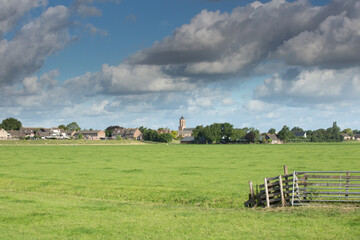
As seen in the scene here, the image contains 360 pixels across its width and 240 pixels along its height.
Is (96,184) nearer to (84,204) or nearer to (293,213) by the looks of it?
(84,204)

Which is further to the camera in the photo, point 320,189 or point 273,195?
point 320,189

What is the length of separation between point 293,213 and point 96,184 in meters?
21.3

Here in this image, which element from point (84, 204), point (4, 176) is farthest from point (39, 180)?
point (84, 204)

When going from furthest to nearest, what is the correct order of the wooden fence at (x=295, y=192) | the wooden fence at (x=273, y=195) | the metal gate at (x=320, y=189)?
the wooden fence at (x=273, y=195) < the wooden fence at (x=295, y=192) < the metal gate at (x=320, y=189)

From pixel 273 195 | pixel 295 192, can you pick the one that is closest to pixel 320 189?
pixel 295 192

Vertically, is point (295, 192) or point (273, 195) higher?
point (295, 192)

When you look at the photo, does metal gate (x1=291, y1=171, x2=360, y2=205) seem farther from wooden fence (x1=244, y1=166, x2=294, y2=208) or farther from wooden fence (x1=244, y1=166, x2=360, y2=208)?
wooden fence (x1=244, y1=166, x2=294, y2=208)

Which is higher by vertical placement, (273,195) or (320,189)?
(320,189)

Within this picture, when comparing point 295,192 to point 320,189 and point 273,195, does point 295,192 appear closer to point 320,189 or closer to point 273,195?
point 273,195

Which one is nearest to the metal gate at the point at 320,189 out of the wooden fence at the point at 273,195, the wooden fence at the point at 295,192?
the wooden fence at the point at 295,192

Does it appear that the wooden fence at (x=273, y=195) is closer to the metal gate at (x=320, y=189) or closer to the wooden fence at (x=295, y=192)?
the wooden fence at (x=295, y=192)

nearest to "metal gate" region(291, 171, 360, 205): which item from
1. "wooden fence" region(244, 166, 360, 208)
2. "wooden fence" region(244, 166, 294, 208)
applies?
"wooden fence" region(244, 166, 360, 208)

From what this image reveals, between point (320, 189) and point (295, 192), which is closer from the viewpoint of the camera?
point (295, 192)

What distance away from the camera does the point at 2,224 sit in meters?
19.9
